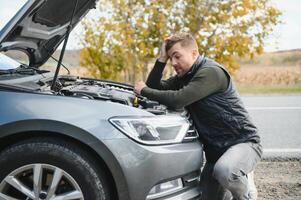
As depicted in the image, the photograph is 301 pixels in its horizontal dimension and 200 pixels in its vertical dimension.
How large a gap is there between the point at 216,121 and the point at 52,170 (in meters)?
1.27

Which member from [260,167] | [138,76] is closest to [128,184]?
[260,167]

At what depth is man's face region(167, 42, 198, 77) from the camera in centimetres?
349

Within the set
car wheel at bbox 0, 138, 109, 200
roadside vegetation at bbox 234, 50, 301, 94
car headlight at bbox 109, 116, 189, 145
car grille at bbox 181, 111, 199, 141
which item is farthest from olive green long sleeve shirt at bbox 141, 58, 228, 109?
roadside vegetation at bbox 234, 50, 301, 94

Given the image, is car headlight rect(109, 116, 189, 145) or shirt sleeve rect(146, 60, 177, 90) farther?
shirt sleeve rect(146, 60, 177, 90)

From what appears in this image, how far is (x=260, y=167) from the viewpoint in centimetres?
482

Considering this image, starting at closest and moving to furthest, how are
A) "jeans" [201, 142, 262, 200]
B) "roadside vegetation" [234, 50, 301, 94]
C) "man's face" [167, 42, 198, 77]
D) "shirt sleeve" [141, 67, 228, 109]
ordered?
"jeans" [201, 142, 262, 200]
"shirt sleeve" [141, 67, 228, 109]
"man's face" [167, 42, 198, 77]
"roadside vegetation" [234, 50, 301, 94]

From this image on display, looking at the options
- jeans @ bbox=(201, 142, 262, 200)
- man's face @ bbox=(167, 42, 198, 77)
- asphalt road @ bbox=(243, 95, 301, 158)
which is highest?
man's face @ bbox=(167, 42, 198, 77)

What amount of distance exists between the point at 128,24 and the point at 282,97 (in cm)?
424

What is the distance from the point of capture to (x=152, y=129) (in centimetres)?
286

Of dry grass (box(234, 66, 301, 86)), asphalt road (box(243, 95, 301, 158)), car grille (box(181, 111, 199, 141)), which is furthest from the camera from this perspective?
dry grass (box(234, 66, 301, 86))

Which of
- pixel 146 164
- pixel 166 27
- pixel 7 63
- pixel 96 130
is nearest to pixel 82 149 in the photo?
pixel 96 130

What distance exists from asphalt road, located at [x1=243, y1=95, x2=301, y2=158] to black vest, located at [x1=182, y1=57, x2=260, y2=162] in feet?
6.95

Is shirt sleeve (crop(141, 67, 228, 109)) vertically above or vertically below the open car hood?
below

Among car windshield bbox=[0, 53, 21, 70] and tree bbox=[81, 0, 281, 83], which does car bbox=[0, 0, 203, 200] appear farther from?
tree bbox=[81, 0, 281, 83]
